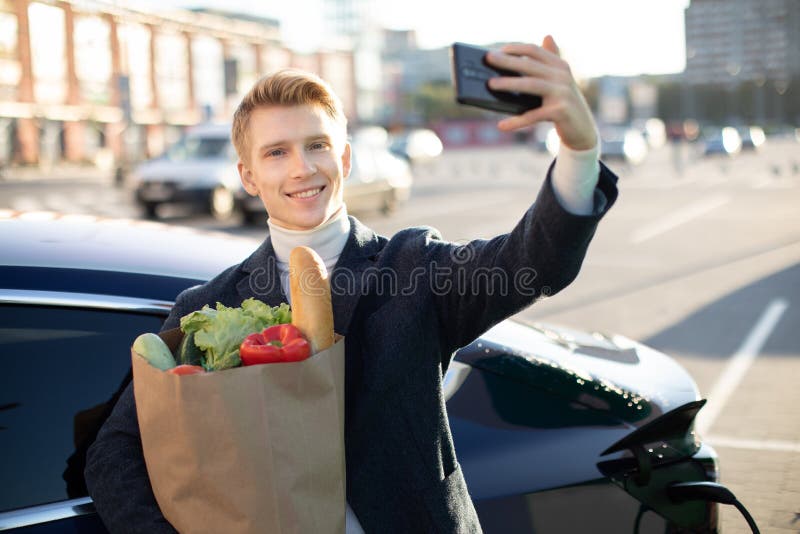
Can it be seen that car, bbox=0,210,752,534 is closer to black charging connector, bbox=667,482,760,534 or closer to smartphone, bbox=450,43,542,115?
black charging connector, bbox=667,482,760,534

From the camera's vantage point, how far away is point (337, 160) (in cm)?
192

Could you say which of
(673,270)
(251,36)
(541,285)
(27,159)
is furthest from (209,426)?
(251,36)

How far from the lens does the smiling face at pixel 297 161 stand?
186cm

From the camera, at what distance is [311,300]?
156cm

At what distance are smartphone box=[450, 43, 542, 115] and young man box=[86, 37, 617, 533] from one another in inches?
4.2

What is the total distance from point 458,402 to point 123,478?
2.99 ft

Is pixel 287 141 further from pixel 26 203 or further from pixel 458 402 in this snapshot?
pixel 26 203

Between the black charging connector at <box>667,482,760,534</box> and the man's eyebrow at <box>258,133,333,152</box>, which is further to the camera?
the black charging connector at <box>667,482,760,534</box>

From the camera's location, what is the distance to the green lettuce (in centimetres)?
156

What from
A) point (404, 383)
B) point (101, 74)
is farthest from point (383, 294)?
point (101, 74)

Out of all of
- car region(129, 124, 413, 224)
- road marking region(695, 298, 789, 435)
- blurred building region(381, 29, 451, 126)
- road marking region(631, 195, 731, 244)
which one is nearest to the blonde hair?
road marking region(695, 298, 789, 435)

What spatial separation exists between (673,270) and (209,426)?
10284 millimetres

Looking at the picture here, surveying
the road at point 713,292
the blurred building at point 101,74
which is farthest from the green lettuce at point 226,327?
the blurred building at point 101,74

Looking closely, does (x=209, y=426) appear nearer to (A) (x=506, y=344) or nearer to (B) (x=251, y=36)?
(A) (x=506, y=344)
